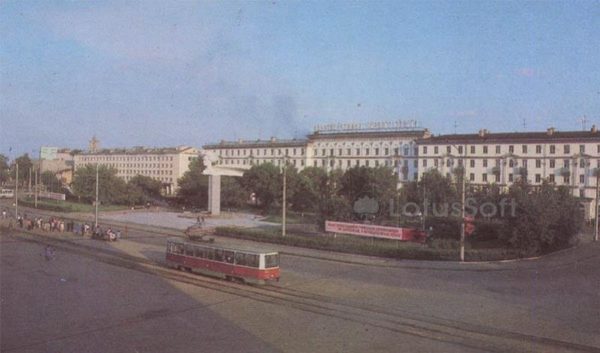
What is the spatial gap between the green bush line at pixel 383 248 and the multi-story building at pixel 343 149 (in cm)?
4186

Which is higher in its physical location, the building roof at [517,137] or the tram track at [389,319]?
Result: the building roof at [517,137]

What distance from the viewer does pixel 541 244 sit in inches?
1612

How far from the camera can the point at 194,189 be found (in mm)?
97562

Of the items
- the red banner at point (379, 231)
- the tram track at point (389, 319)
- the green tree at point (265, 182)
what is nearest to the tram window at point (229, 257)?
the tram track at point (389, 319)

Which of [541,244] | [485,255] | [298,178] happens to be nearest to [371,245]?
[485,255]

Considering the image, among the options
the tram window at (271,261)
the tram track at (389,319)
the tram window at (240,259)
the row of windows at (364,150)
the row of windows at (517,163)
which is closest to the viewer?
the tram track at (389,319)

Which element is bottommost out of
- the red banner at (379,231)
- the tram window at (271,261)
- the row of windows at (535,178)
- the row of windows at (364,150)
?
the tram window at (271,261)

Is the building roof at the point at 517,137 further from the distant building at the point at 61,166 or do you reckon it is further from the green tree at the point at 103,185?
the distant building at the point at 61,166

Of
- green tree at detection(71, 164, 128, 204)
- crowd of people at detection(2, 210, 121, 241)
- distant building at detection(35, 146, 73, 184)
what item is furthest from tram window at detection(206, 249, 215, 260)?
distant building at detection(35, 146, 73, 184)

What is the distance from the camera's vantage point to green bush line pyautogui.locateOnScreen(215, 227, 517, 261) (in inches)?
1505

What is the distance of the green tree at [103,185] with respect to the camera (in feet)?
308

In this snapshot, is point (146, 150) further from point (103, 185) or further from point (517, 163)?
point (517, 163)

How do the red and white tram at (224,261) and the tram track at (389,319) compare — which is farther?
the red and white tram at (224,261)

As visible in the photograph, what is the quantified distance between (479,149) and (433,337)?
237 feet
